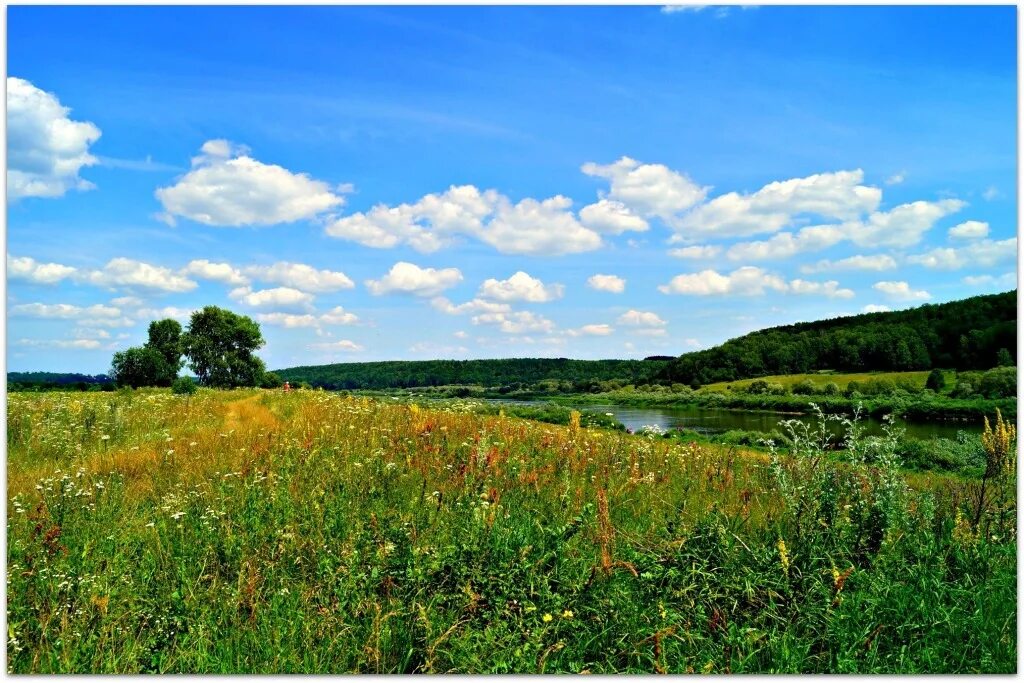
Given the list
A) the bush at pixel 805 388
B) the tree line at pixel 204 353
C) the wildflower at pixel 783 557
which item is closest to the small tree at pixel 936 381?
the bush at pixel 805 388

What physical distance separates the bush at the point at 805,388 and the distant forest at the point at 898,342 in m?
0.38

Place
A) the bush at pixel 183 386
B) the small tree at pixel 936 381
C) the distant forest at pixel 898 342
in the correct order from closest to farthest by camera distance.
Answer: the distant forest at pixel 898 342 → the small tree at pixel 936 381 → the bush at pixel 183 386

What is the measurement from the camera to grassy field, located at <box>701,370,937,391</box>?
16.6m

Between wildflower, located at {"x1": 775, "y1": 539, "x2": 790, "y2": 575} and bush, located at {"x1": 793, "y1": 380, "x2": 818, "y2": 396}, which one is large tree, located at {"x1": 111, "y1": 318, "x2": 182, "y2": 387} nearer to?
bush, located at {"x1": 793, "y1": 380, "x2": 818, "y2": 396}

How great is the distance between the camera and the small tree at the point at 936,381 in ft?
52.9

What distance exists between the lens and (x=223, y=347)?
48156 mm

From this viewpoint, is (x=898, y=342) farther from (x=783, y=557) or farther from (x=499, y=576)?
(x=499, y=576)

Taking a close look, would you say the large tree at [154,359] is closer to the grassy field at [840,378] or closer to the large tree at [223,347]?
the large tree at [223,347]

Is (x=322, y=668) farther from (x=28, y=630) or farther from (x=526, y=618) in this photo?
(x=28, y=630)

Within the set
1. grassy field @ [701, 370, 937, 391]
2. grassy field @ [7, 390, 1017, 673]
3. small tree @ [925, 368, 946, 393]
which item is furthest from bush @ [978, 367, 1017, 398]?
grassy field @ [7, 390, 1017, 673]

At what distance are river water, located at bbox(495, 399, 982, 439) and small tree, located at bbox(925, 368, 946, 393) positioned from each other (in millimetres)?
1092

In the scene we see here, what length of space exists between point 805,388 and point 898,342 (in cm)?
513

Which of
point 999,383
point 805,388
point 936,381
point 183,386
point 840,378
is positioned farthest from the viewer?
point 805,388

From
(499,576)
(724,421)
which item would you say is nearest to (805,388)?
(724,421)
